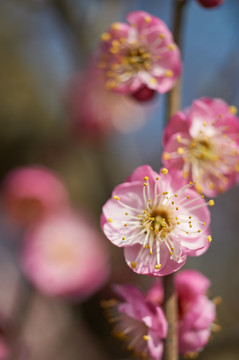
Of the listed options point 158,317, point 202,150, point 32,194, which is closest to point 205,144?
point 202,150

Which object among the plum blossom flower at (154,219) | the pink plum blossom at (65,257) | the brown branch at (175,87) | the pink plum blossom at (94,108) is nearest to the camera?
the plum blossom flower at (154,219)

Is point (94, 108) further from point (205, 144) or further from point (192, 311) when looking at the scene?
point (192, 311)

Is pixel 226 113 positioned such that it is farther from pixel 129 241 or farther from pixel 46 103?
pixel 46 103

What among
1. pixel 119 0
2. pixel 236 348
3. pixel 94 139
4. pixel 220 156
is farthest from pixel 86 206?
pixel 220 156

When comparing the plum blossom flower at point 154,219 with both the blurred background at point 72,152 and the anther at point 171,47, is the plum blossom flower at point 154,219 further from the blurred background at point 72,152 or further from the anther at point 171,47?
the blurred background at point 72,152

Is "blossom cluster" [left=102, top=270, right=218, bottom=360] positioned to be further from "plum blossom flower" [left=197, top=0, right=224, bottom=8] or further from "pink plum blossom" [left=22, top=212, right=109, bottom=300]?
"pink plum blossom" [left=22, top=212, right=109, bottom=300]

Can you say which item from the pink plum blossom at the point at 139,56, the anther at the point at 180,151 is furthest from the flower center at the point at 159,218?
the pink plum blossom at the point at 139,56

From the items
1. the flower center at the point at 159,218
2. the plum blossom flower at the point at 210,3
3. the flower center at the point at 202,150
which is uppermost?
the plum blossom flower at the point at 210,3
